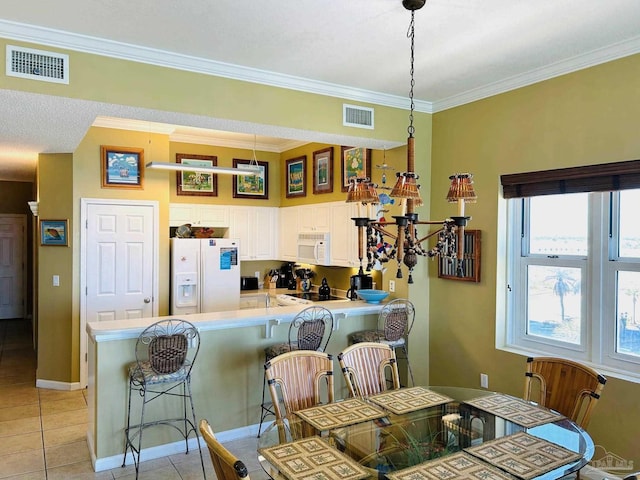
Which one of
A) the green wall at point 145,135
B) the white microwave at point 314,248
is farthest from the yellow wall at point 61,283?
the white microwave at point 314,248

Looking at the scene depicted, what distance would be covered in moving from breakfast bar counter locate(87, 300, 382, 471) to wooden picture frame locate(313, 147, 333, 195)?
1979 mm

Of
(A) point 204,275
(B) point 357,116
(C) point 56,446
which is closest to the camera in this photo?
(C) point 56,446

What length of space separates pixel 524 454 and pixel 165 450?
264 centimetres

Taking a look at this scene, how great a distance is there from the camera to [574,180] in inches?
132

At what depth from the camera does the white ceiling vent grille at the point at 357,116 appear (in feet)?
13.1

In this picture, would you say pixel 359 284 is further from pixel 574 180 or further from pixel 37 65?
A: pixel 37 65

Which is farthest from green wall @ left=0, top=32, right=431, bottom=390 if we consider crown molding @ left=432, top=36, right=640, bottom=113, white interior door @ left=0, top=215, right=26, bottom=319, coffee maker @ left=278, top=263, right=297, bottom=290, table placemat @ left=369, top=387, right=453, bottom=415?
white interior door @ left=0, top=215, right=26, bottom=319

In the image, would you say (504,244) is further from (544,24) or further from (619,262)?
(544,24)

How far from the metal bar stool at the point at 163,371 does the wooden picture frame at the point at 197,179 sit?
2970 millimetres

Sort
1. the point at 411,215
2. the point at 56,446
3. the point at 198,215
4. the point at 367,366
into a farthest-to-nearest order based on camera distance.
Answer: the point at 198,215 < the point at 56,446 < the point at 367,366 < the point at 411,215

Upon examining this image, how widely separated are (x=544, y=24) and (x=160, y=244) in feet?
14.3

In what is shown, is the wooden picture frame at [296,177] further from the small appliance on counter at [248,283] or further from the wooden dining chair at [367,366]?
the wooden dining chair at [367,366]

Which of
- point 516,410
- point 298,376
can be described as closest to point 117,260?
point 298,376

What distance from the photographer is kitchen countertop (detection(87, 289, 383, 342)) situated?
3338 mm
